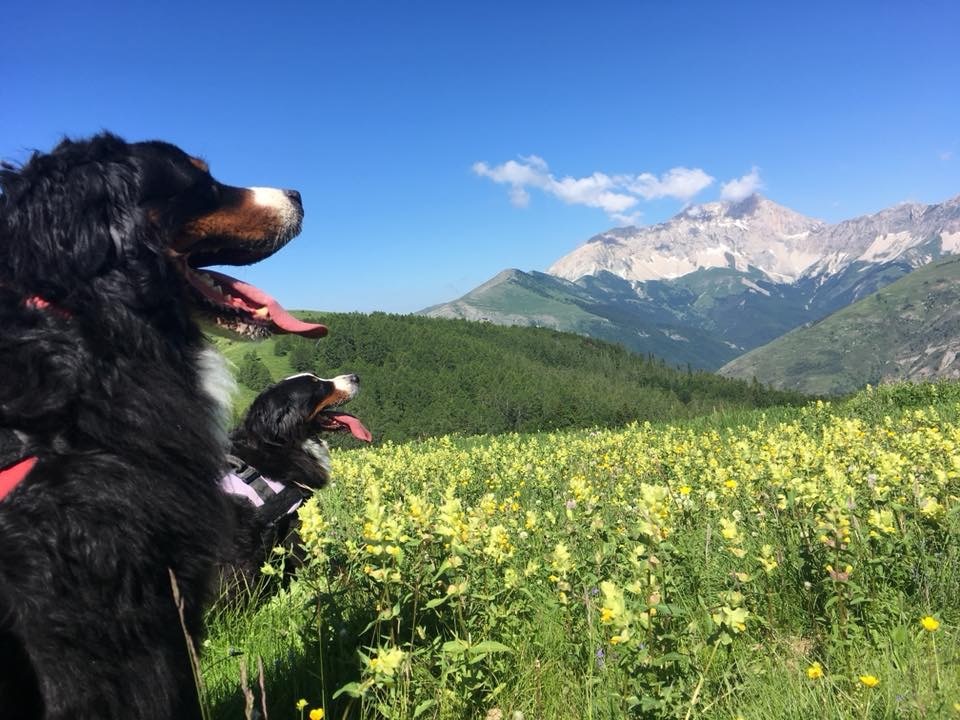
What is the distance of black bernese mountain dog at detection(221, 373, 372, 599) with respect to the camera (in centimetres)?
452

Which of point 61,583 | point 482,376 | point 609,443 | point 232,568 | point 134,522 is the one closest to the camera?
point 61,583

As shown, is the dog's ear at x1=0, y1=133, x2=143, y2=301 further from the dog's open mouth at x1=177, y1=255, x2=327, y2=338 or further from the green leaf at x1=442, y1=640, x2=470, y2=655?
the green leaf at x1=442, y1=640, x2=470, y2=655

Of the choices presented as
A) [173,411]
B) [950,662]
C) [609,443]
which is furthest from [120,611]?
[609,443]

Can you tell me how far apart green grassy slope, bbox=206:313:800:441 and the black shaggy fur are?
93722mm

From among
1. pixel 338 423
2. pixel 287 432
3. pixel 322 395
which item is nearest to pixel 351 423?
pixel 338 423

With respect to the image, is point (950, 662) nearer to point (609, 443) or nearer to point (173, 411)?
point (173, 411)

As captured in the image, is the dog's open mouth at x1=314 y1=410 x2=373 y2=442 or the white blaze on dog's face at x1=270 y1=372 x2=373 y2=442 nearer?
the white blaze on dog's face at x1=270 y1=372 x2=373 y2=442

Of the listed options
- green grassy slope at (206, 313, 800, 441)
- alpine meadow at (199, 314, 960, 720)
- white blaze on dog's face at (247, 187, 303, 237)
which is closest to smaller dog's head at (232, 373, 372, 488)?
alpine meadow at (199, 314, 960, 720)

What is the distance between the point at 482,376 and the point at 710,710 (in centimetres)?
12918

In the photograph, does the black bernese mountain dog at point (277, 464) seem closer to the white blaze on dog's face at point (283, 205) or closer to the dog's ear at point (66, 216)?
the white blaze on dog's face at point (283, 205)

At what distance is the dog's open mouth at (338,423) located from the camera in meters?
6.05

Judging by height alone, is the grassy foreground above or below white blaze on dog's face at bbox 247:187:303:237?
below

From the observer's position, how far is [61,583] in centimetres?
166

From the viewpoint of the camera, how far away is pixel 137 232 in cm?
223
